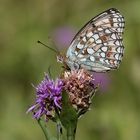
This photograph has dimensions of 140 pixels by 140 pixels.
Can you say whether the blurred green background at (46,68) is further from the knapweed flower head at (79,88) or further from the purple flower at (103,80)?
the knapweed flower head at (79,88)

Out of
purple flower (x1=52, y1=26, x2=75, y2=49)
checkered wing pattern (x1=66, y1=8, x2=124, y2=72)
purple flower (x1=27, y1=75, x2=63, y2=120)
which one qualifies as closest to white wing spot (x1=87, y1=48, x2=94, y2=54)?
checkered wing pattern (x1=66, y1=8, x2=124, y2=72)

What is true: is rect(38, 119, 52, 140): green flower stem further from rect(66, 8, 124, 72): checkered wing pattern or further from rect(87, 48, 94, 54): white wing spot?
rect(87, 48, 94, 54): white wing spot

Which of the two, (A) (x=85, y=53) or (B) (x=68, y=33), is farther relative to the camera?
(B) (x=68, y=33)

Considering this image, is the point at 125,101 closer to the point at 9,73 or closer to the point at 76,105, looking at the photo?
the point at 9,73

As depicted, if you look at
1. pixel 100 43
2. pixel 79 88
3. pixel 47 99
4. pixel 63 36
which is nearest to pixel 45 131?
pixel 47 99

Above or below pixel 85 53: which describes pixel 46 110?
below

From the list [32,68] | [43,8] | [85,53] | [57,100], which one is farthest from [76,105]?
[43,8]

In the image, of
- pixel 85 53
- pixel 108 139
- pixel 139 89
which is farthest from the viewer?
pixel 139 89
